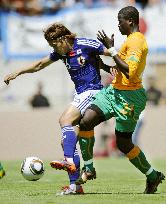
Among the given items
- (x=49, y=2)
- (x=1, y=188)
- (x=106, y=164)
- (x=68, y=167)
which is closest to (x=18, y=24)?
(x=49, y=2)

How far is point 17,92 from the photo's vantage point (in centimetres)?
2545

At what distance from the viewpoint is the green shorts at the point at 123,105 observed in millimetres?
11078

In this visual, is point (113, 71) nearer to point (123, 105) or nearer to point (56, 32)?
point (123, 105)

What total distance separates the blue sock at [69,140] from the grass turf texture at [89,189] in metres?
0.53

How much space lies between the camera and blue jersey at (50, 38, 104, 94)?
1147 cm

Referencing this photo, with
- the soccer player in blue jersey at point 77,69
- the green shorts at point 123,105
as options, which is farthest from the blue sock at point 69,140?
the green shorts at point 123,105

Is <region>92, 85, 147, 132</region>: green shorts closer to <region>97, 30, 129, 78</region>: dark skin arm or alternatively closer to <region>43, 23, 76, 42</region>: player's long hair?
<region>97, 30, 129, 78</region>: dark skin arm

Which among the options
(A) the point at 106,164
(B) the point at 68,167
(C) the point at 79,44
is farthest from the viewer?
(A) the point at 106,164

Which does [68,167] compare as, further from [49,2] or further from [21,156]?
[49,2]

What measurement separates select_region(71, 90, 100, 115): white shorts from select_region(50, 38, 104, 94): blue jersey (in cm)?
6

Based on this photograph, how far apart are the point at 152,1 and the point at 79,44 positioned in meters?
14.6

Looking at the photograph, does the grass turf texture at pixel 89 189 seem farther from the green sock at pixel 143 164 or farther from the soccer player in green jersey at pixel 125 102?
the soccer player in green jersey at pixel 125 102

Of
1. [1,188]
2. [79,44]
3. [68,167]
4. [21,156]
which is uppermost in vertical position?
[79,44]

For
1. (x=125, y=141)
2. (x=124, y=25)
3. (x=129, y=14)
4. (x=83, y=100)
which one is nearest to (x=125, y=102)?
(x=125, y=141)
